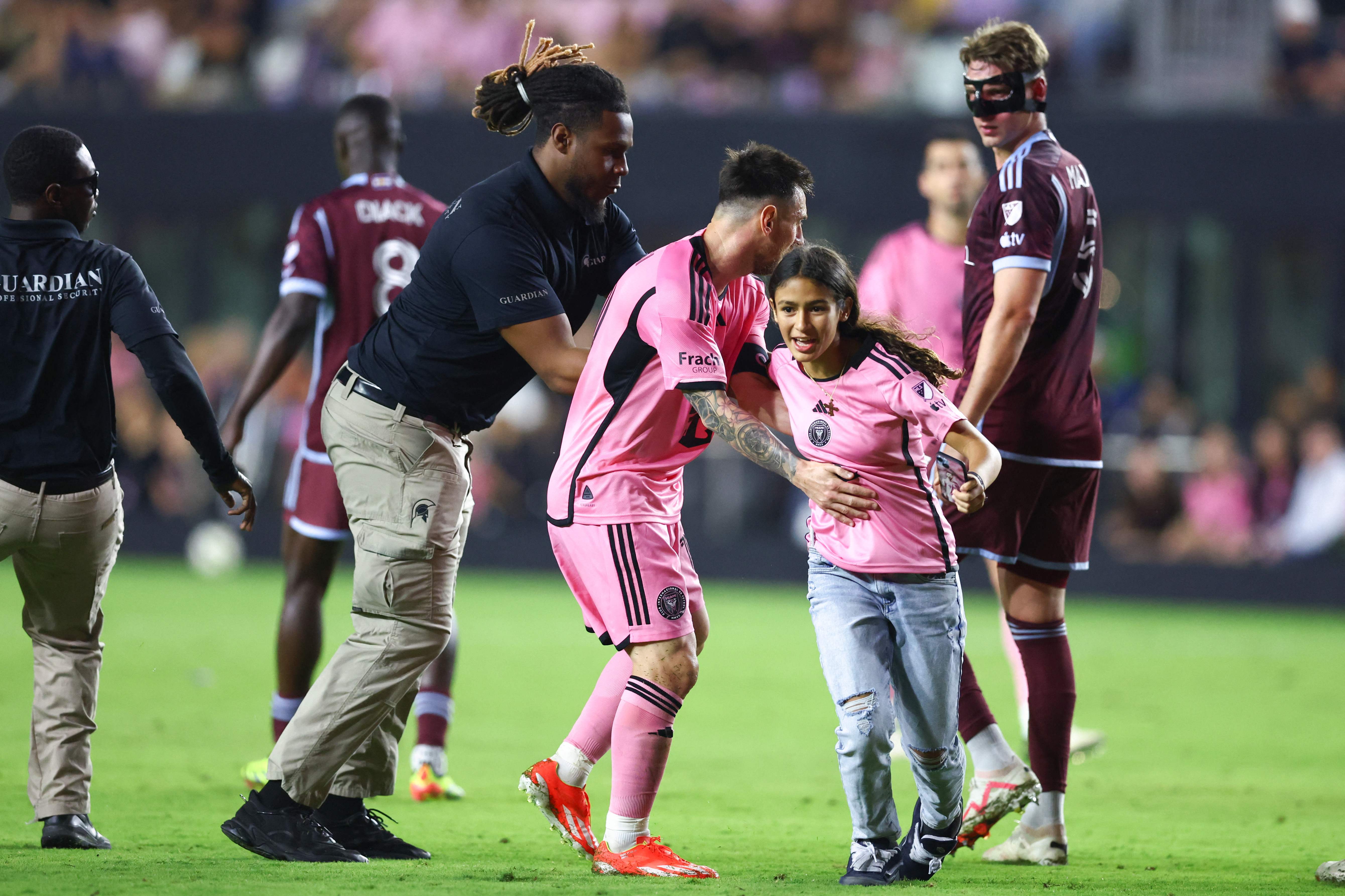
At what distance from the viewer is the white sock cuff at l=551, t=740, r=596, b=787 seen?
475cm

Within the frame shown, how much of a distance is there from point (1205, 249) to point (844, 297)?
12496 millimetres

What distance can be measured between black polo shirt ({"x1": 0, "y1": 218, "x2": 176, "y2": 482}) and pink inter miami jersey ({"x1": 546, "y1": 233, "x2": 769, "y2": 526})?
1276 millimetres

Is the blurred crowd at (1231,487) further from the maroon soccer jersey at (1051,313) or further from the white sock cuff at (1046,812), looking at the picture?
the white sock cuff at (1046,812)

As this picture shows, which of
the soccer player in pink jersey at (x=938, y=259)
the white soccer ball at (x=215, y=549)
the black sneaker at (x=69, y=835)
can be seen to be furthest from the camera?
the white soccer ball at (x=215, y=549)

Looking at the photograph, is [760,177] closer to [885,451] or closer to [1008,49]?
[885,451]

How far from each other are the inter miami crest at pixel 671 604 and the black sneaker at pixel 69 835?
1.84 m

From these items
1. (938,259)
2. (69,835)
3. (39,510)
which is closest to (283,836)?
(69,835)

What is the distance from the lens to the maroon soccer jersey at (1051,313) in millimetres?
5098

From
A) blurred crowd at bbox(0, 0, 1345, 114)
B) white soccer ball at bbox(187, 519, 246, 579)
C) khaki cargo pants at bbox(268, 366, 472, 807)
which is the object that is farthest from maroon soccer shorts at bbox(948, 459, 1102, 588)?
white soccer ball at bbox(187, 519, 246, 579)

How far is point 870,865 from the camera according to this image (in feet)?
14.2

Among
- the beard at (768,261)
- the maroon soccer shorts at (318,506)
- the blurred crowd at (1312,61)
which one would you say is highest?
the blurred crowd at (1312,61)

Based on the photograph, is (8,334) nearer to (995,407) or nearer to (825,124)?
(995,407)

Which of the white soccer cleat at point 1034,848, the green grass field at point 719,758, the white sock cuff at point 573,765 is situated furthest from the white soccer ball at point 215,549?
the white soccer cleat at point 1034,848

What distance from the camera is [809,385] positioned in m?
4.51
